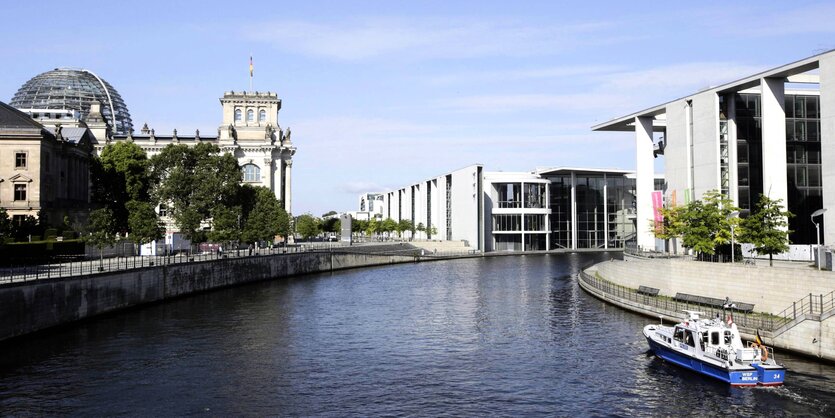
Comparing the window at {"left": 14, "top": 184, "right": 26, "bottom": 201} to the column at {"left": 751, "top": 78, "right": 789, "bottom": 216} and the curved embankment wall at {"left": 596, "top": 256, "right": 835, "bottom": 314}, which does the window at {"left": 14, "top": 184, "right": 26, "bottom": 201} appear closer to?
the curved embankment wall at {"left": 596, "top": 256, "right": 835, "bottom": 314}

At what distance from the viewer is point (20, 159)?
9056cm

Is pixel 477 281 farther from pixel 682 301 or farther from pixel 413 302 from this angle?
pixel 682 301

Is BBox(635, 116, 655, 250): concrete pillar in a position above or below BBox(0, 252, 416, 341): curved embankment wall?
above

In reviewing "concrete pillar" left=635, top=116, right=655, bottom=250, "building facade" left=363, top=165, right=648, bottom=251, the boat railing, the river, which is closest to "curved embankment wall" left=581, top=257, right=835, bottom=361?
the boat railing

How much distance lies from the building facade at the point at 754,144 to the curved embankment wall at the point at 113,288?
62058 millimetres

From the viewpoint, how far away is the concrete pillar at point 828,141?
61219 mm

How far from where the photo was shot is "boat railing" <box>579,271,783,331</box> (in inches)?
1761

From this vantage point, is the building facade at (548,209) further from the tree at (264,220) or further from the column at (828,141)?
the column at (828,141)

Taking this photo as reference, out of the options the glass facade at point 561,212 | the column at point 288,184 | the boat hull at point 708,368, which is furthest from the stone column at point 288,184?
the boat hull at point 708,368

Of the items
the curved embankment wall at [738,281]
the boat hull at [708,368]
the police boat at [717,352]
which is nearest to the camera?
the police boat at [717,352]

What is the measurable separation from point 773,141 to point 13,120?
97474 millimetres

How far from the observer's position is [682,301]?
57.1 m

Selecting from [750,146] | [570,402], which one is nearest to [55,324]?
[570,402]

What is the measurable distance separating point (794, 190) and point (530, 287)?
3369cm
